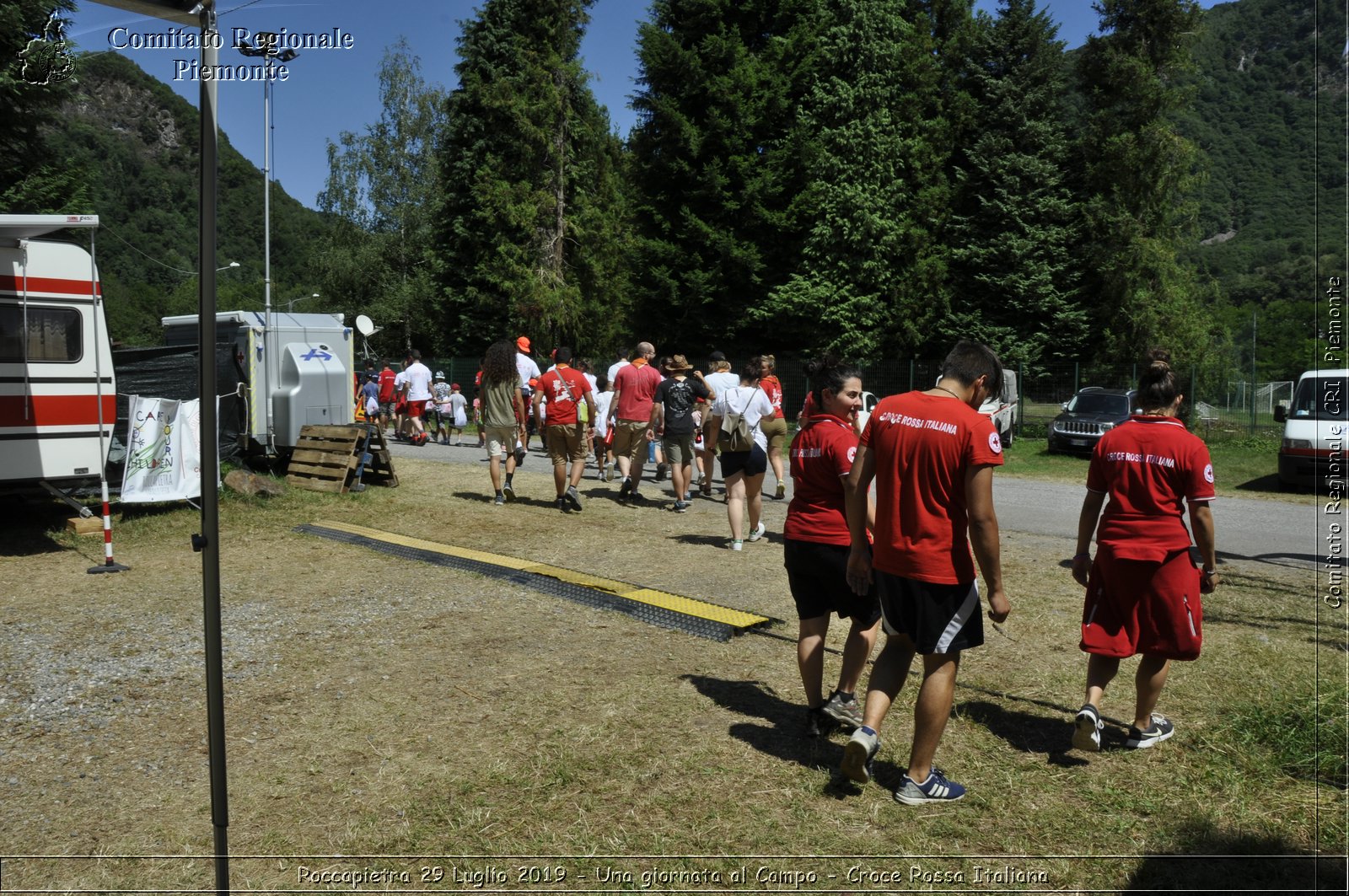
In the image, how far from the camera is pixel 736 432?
364 inches

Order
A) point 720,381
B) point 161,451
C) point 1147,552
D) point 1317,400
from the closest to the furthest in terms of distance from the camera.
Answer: point 1147,552
point 161,451
point 720,381
point 1317,400

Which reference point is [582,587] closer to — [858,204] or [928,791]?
[928,791]

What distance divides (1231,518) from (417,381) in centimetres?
1532

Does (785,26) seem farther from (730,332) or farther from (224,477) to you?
(224,477)

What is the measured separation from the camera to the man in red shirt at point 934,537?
3896mm

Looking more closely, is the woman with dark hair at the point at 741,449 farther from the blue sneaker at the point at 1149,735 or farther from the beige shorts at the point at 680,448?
the blue sneaker at the point at 1149,735

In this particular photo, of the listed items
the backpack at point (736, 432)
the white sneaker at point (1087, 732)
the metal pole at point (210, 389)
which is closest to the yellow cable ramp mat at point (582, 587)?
the backpack at point (736, 432)

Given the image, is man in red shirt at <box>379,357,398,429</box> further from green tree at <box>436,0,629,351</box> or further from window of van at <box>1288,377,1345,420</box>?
window of van at <box>1288,377,1345,420</box>

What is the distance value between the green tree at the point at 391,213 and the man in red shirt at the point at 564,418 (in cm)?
3626

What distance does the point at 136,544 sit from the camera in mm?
10086

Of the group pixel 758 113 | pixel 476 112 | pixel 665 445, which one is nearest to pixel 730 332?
pixel 758 113

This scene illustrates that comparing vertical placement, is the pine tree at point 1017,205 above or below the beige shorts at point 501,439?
above

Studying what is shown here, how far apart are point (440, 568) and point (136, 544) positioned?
369 cm

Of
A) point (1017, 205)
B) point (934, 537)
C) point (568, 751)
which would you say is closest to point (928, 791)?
point (934, 537)
